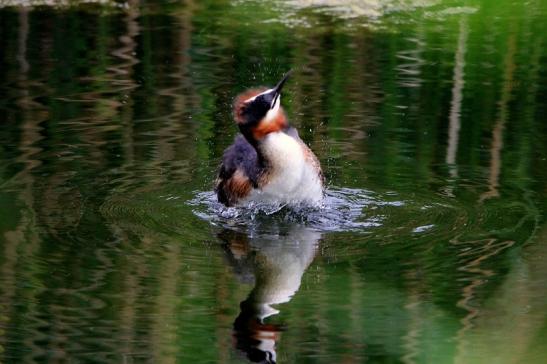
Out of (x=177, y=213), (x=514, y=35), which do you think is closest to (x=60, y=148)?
(x=177, y=213)

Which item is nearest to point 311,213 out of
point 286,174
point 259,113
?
point 286,174

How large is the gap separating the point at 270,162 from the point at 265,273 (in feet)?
3.86

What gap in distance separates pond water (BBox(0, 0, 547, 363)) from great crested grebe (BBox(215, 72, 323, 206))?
0.48 ft

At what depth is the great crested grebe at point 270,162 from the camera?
8.49 metres

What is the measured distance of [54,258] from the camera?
7809 mm

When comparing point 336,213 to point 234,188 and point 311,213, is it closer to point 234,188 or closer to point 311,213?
point 311,213

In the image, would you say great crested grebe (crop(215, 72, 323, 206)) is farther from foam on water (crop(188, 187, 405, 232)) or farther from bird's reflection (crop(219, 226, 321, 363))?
bird's reflection (crop(219, 226, 321, 363))

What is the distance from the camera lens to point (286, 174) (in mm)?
8570

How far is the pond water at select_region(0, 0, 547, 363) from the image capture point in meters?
6.72

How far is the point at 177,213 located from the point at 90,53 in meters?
5.39

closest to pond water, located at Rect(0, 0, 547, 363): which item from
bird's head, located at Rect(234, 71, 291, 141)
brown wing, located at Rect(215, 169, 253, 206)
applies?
brown wing, located at Rect(215, 169, 253, 206)

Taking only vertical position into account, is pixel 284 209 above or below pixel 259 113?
below

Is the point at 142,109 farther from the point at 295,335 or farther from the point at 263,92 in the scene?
the point at 295,335

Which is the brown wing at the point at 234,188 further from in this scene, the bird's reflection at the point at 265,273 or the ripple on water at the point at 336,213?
the bird's reflection at the point at 265,273
